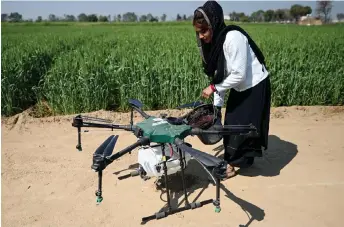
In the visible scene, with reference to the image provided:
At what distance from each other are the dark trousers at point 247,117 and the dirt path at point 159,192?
12.7 inches

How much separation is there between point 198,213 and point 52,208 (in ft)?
4.33

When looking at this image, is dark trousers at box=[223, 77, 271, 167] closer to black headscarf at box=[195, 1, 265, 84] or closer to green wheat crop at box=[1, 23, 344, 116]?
black headscarf at box=[195, 1, 265, 84]

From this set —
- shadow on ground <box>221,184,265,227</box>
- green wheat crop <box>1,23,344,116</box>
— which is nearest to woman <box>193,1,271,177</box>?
shadow on ground <box>221,184,265,227</box>

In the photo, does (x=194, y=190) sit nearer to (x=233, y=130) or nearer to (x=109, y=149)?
(x=233, y=130)

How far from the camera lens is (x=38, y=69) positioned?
6.60 meters

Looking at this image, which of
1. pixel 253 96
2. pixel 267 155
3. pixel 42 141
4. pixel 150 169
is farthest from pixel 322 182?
pixel 42 141

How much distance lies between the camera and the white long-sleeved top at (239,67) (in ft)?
9.25

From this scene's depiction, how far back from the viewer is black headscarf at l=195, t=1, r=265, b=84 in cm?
276

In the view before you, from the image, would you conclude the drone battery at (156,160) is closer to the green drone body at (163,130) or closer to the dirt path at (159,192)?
the green drone body at (163,130)

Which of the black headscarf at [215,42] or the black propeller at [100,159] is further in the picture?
the black headscarf at [215,42]

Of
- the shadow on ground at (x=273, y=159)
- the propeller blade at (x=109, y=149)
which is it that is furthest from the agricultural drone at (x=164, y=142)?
the shadow on ground at (x=273, y=159)

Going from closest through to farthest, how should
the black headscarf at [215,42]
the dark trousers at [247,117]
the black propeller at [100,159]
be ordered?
the black propeller at [100,159], the black headscarf at [215,42], the dark trousers at [247,117]

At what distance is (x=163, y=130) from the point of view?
8.47 ft

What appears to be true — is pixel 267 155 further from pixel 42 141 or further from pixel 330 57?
pixel 330 57
